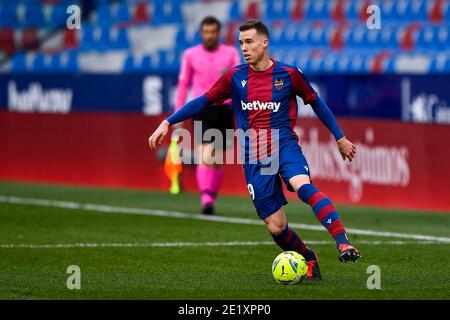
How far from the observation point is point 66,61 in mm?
23328

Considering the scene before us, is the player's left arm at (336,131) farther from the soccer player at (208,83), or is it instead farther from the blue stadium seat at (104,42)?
the blue stadium seat at (104,42)

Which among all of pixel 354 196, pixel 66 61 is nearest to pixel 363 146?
pixel 354 196

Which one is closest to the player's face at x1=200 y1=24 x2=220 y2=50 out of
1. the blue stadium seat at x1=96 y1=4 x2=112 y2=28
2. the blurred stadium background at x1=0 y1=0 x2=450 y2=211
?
the blurred stadium background at x1=0 y1=0 x2=450 y2=211

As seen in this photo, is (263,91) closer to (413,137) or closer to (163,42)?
(413,137)

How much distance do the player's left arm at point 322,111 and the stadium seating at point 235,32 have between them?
8258mm

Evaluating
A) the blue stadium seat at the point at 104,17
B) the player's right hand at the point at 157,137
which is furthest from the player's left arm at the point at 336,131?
the blue stadium seat at the point at 104,17

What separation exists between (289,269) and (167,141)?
994 centimetres

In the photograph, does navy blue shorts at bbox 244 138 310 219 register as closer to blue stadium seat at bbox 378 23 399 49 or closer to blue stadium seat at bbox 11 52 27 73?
blue stadium seat at bbox 378 23 399 49

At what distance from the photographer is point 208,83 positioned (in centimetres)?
1478

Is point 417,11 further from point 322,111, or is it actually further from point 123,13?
point 322,111

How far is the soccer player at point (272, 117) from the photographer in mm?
9273

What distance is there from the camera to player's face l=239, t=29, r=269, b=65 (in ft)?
30.5

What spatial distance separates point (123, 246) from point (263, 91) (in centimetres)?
297

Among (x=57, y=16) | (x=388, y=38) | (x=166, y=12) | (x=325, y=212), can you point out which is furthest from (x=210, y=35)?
(x=57, y=16)
